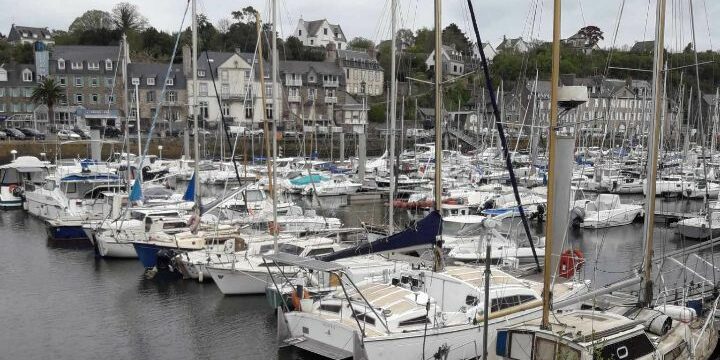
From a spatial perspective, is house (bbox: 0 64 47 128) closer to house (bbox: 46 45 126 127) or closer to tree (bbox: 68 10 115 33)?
house (bbox: 46 45 126 127)

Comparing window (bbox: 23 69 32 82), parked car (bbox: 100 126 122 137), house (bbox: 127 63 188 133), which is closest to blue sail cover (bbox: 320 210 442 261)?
parked car (bbox: 100 126 122 137)

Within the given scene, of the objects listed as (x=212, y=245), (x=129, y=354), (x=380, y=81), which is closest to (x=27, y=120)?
(x=380, y=81)

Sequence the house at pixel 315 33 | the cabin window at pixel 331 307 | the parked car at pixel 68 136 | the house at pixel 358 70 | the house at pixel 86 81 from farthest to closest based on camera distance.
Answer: the house at pixel 315 33
the house at pixel 358 70
the house at pixel 86 81
the parked car at pixel 68 136
the cabin window at pixel 331 307

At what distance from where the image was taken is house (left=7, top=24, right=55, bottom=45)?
480 ft

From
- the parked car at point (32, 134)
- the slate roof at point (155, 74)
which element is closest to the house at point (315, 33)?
the slate roof at point (155, 74)

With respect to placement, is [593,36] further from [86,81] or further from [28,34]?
[28,34]

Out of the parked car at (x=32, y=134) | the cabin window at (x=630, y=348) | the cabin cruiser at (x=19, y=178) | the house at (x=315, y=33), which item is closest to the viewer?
the cabin window at (x=630, y=348)

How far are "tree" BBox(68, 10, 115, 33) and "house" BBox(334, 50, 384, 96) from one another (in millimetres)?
47767

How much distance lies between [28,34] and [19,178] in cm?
10282

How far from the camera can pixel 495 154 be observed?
7194 cm

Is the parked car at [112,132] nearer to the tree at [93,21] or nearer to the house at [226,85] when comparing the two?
the house at [226,85]

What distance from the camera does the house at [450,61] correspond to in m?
141

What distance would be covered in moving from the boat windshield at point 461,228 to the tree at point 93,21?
4684 inches

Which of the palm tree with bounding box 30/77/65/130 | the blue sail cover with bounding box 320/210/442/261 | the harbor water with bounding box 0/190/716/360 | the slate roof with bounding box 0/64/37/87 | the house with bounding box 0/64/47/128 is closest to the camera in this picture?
the blue sail cover with bounding box 320/210/442/261
